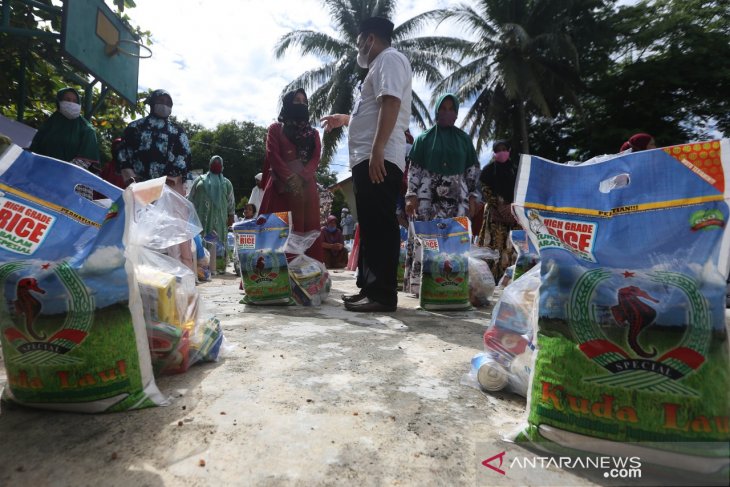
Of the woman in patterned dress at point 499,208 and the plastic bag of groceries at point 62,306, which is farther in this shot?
the woman in patterned dress at point 499,208

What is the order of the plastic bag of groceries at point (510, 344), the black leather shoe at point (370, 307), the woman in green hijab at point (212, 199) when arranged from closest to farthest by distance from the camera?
the plastic bag of groceries at point (510, 344)
the black leather shoe at point (370, 307)
the woman in green hijab at point (212, 199)

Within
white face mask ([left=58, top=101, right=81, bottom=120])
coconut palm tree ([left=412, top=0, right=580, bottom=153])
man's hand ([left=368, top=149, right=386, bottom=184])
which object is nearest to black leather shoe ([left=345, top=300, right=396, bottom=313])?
man's hand ([left=368, top=149, right=386, bottom=184])

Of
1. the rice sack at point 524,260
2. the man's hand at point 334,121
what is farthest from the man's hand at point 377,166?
the rice sack at point 524,260

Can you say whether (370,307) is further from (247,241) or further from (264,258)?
(247,241)

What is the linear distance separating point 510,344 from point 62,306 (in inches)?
53.5

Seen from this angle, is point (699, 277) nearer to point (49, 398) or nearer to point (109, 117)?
point (49, 398)

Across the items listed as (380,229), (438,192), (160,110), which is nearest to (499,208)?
(438,192)

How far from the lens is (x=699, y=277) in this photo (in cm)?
98

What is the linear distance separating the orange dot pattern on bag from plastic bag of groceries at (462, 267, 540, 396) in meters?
0.53

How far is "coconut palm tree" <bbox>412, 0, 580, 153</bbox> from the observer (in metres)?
17.2

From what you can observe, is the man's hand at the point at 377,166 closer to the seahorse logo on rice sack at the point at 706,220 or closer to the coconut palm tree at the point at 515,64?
the seahorse logo on rice sack at the point at 706,220

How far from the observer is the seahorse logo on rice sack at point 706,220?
3.23 ft

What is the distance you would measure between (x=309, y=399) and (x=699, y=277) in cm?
108

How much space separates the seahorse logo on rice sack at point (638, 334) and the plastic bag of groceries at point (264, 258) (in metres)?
2.42
